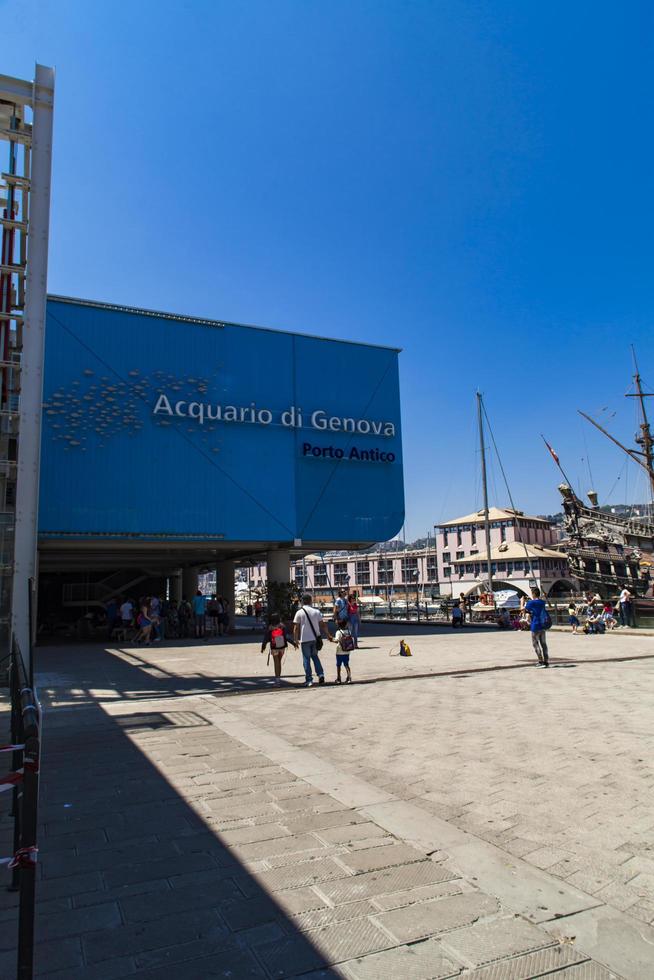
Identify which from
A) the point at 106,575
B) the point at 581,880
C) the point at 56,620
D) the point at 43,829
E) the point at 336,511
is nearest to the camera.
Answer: the point at 581,880

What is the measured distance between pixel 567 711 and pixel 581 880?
199 inches

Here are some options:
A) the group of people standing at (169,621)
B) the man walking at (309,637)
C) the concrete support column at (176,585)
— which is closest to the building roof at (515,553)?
the concrete support column at (176,585)

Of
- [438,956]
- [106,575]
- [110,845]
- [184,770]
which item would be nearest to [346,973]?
[438,956]

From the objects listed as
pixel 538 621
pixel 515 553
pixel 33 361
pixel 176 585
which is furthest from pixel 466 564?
pixel 33 361

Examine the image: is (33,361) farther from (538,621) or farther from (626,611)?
(626,611)

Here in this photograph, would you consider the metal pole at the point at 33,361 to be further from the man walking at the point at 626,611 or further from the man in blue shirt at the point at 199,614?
the man walking at the point at 626,611

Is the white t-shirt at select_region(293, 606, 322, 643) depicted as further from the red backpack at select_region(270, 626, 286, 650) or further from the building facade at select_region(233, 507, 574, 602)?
the building facade at select_region(233, 507, 574, 602)

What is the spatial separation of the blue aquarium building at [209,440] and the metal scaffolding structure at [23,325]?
41.2ft

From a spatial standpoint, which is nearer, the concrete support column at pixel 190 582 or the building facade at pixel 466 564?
the concrete support column at pixel 190 582

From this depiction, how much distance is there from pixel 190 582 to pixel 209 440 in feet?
53.7

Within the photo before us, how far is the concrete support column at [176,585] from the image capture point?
43244 mm

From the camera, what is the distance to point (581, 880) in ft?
11.4

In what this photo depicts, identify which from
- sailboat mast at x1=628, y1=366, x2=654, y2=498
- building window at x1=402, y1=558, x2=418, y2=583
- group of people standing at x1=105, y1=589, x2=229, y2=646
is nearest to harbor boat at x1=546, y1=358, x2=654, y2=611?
sailboat mast at x1=628, y1=366, x2=654, y2=498

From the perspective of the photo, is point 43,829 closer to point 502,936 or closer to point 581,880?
point 502,936
